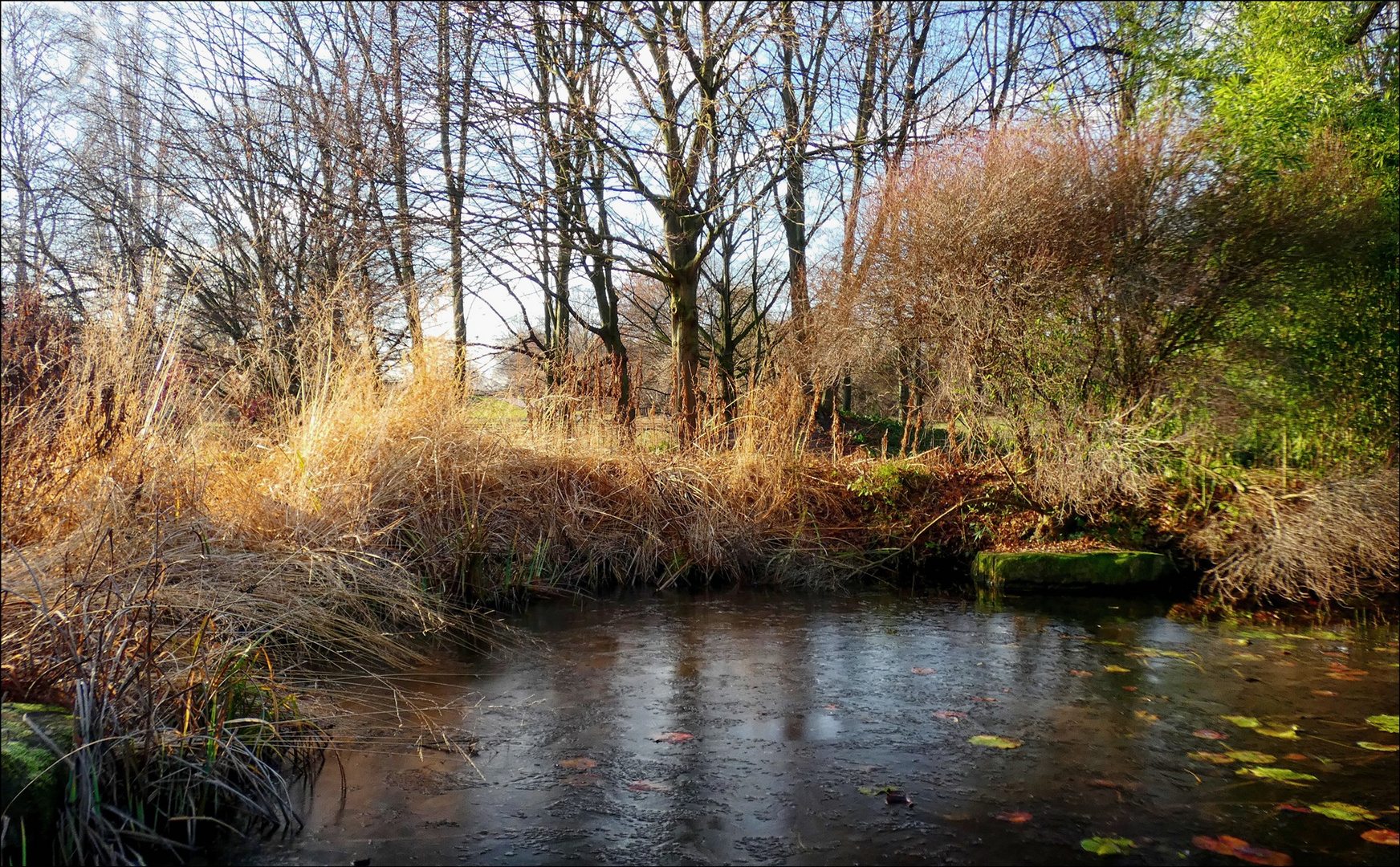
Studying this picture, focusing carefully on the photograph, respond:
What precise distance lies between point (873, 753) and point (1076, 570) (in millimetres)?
4393

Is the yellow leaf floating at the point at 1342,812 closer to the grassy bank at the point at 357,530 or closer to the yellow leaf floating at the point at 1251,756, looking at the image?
the yellow leaf floating at the point at 1251,756

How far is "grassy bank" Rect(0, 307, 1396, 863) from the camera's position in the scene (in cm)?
290

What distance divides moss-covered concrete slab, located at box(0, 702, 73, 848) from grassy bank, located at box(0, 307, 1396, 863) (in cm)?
5

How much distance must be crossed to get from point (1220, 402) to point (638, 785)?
6515 mm

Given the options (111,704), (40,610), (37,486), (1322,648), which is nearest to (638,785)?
(111,704)

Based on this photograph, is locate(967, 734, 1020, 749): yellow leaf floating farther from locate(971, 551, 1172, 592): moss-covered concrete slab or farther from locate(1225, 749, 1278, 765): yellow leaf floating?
locate(971, 551, 1172, 592): moss-covered concrete slab

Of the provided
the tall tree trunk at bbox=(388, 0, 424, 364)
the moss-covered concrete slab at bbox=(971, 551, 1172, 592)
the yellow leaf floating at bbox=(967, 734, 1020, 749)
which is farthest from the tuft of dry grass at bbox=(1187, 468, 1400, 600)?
the tall tree trunk at bbox=(388, 0, 424, 364)

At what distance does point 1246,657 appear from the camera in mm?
5258

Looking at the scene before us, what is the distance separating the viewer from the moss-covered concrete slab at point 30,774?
8.02 feet

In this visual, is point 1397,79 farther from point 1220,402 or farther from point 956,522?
point 956,522

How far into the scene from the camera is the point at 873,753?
3.70 m

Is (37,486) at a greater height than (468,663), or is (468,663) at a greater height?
(37,486)

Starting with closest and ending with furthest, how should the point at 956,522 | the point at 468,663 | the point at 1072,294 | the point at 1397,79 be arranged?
the point at 468,663 → the point at 1072,294 → the point at 956,522 → the point at 1397,79

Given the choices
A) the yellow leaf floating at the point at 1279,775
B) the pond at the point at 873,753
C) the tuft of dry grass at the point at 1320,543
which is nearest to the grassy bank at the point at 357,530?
the tuft of dry grass at the point at 1320,543
